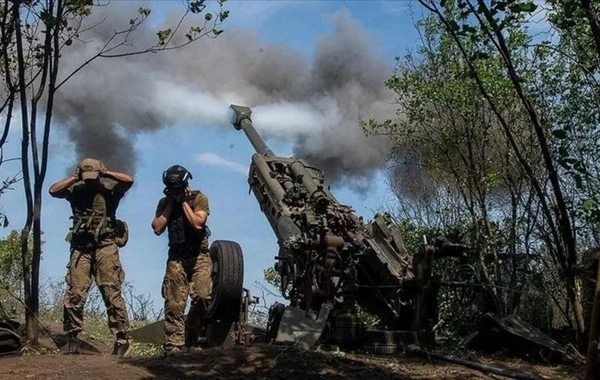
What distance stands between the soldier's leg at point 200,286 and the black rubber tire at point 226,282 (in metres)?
0.08

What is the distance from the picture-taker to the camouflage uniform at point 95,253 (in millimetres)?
7746

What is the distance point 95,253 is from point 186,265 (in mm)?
807

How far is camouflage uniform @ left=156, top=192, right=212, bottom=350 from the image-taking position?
8031 millimetres

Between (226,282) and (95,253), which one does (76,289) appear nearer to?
(95,253)

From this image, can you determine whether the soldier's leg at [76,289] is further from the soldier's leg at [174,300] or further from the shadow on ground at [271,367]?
the shadow on ground at [271,367]

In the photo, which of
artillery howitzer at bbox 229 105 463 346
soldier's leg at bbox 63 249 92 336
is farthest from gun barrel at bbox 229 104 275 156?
soldier's leg at bbox 63 249 92 336

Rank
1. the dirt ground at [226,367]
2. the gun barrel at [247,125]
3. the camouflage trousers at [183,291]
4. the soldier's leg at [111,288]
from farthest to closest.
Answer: the gun barrel at [247,125] → the camouflage trousers at [183,291] → the soldier's leg at [111,288] → the dirt ground at [226,367]

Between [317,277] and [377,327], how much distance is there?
874mm

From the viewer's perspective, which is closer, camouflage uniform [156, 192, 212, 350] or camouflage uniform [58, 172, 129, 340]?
camouflage uniform [58, 172, 129, 340]

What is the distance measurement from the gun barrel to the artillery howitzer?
1556mm

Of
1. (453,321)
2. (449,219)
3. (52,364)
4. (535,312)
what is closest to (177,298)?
(52,364)

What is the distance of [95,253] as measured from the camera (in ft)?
25.9

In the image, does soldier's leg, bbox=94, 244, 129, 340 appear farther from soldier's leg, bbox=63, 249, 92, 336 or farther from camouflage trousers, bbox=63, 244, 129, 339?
soldier's leg, bbox=63, 249, 92, 336

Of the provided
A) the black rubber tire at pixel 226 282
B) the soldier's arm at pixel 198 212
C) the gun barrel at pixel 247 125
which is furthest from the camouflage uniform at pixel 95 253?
the gun barrel at pixel 247 125
